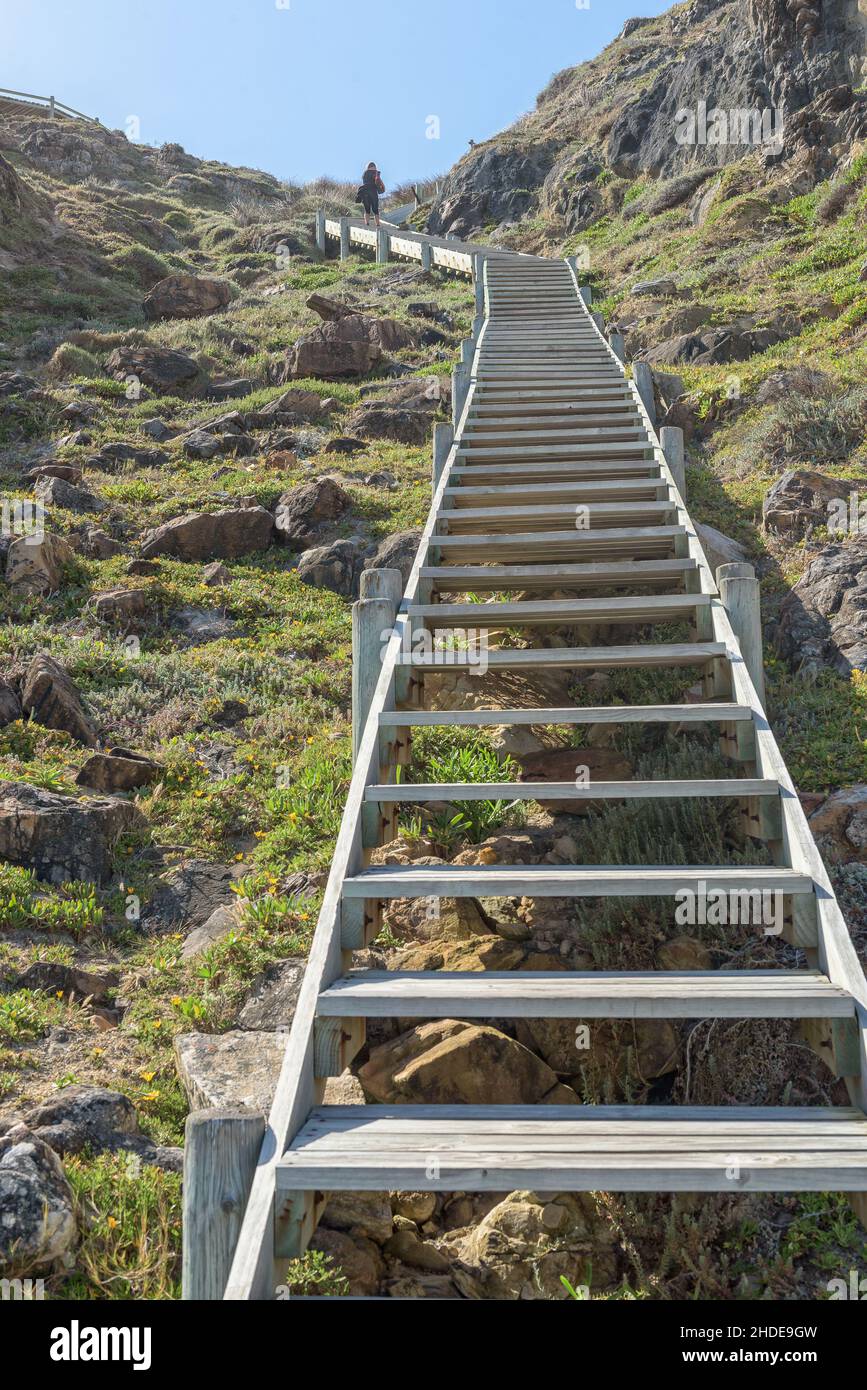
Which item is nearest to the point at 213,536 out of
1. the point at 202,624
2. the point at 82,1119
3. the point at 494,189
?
the point at 202,624

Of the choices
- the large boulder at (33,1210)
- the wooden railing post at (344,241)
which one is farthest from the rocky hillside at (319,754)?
the wooden railing post at (344,241)

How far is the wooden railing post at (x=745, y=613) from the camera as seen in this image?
4.50 meters

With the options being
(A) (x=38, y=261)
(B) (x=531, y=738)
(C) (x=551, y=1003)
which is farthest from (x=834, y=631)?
(A) (x=38, y=261)

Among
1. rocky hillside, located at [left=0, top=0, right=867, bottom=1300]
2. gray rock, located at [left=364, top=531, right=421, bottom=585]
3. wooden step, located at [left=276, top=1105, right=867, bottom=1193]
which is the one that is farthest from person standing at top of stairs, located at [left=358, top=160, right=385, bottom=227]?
wooden step, located at [left=276, top=1105, right=867, bottom=1193]

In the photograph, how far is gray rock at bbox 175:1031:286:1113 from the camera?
12.1ft

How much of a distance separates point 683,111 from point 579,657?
27070 mm

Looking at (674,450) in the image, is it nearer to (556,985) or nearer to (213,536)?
(213,536)

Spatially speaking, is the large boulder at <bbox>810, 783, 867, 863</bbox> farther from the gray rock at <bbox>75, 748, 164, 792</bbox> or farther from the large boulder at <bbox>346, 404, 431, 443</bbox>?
the large boulder at <bbox>346, 404, 431, 443</bbox>

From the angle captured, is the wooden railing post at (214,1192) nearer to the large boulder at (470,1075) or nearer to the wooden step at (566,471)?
the large boulder at (470,1075)

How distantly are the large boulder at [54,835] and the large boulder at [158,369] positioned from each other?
11594 millimetres

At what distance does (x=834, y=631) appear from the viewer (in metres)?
6.67

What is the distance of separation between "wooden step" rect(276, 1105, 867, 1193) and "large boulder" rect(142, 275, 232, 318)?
69.1ft
